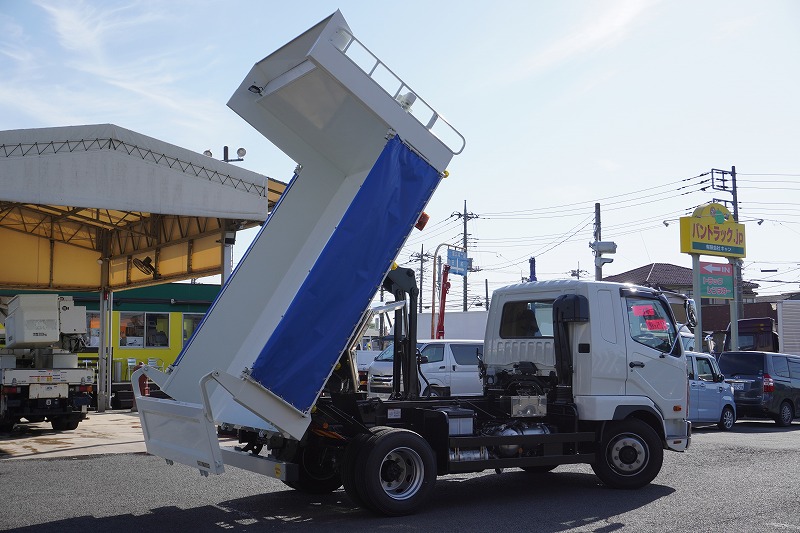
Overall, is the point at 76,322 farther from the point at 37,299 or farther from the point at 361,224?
the point at 361,224

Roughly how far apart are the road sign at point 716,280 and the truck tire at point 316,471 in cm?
2555

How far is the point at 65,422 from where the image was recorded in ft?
54.6

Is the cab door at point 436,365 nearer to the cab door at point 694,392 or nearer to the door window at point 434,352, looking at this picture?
the door window at point 434,352

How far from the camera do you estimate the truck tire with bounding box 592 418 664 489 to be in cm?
945

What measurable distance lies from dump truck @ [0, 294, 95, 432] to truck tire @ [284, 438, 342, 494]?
29.3ft

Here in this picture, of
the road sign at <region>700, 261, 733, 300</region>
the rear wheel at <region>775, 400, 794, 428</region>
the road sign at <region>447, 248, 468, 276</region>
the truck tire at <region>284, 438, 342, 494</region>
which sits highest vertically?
the road sign at <region>447, 248, 468, 276</region>

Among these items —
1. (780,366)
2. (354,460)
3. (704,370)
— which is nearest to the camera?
(354,460)

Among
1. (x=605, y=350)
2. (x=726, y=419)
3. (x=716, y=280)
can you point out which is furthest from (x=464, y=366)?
(x=716, y=280)

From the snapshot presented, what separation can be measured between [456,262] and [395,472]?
2367 centimetres

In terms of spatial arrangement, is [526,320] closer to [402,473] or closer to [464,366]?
[402,473]

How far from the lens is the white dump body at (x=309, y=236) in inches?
278

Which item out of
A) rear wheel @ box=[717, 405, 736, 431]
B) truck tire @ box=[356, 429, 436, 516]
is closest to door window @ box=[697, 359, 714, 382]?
rear wheel @ box=[717, 405, 736, 431]

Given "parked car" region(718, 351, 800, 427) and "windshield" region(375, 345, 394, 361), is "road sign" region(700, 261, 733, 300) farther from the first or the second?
"windshield" region(375, 345, 394, 361)

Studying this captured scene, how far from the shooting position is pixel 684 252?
3073 cm
